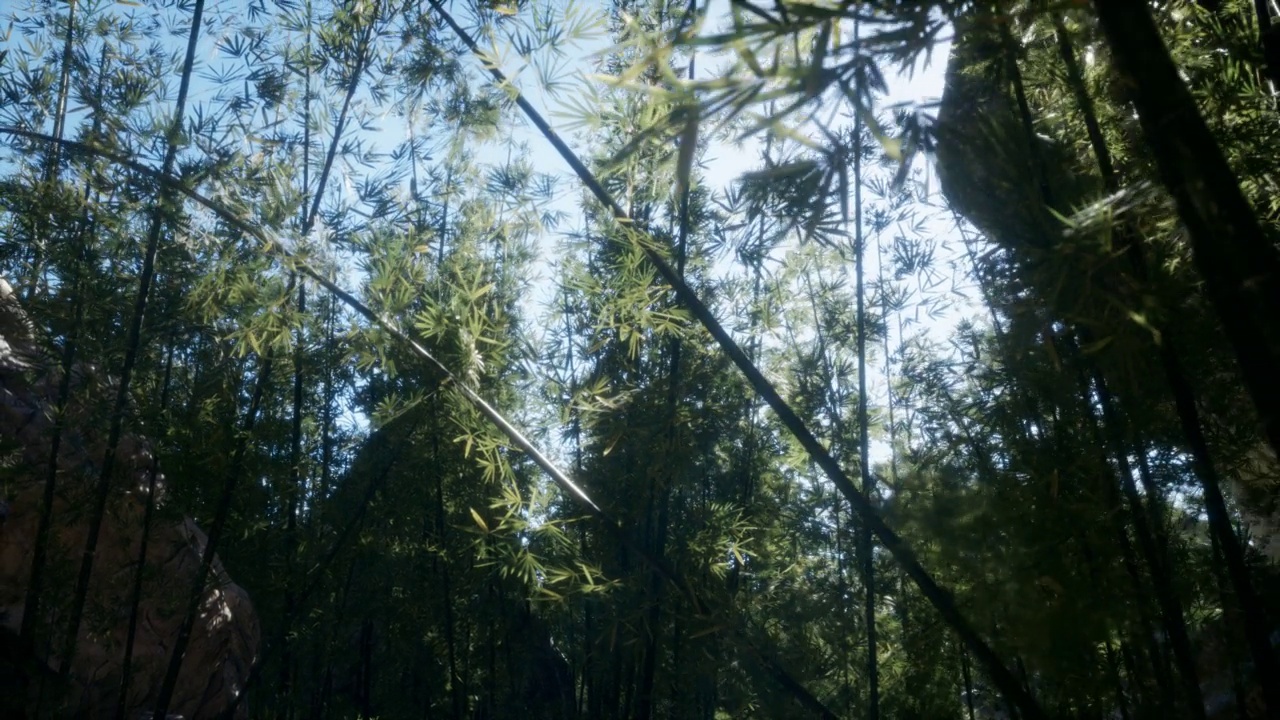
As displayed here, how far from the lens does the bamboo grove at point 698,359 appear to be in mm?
1878

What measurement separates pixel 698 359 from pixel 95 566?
4.56m

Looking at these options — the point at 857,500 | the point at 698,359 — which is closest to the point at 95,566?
the point at 698,359

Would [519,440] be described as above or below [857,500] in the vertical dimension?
above

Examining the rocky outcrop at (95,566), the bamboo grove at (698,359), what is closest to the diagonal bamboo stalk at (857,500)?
the bamboo grove at (698,359)

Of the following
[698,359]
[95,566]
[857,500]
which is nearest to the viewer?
[857,500]

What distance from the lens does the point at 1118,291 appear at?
6.57 feet

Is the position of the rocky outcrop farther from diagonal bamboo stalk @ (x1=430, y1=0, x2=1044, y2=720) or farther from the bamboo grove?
diagonal bamboo stalk @ (x1=430, y1=0, x2=1044, y2=720)

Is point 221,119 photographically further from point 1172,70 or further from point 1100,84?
point 1172,70

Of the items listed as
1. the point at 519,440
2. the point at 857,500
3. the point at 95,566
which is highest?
the point at 95,566

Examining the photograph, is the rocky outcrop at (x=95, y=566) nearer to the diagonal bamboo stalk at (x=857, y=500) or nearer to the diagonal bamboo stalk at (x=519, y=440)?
the diagonal bamboo stalk at (x=519, y=440)

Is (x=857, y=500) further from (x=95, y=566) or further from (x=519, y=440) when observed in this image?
(x=95, y=566)

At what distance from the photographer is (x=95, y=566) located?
603 centimetres

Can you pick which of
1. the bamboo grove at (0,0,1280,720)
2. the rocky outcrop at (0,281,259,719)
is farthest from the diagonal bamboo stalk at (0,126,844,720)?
the rocky outcrop at (0,281,259,719)

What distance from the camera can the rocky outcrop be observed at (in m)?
4.73
